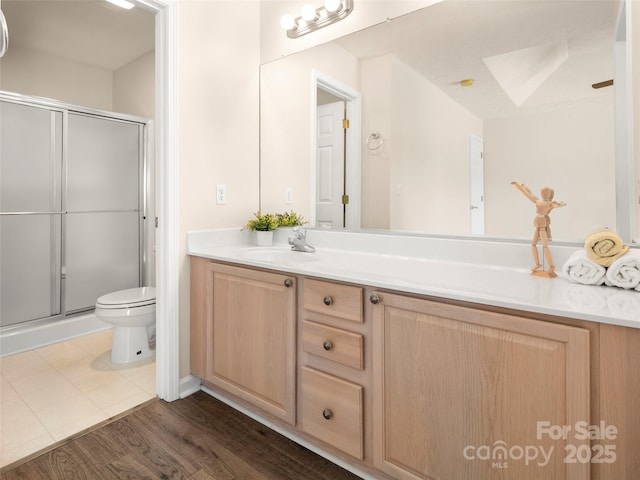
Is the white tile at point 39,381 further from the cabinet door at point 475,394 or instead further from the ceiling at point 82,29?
the ceiling at point 82,29

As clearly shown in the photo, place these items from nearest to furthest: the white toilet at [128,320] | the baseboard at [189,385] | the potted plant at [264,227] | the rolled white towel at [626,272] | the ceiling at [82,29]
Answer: the rolled white towel at [626,272] < the baseboard at [189,385] < the potted plant at [264,227] < the white toilet at [128,320] < the ceiling at [82,29]

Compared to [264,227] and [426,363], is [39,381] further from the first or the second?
[426,363]

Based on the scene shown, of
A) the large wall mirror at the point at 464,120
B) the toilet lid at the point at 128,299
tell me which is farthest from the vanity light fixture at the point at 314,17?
the toilet lid at the point at 128,299

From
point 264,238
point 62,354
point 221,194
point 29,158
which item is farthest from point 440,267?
point 29,158

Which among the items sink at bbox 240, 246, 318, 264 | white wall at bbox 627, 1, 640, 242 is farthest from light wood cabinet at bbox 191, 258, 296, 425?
white wall at bbox 627, 1, 640, 242

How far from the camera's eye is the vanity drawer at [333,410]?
130 centimetres

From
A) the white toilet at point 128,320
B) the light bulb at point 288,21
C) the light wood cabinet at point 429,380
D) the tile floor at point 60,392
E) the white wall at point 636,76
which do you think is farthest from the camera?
the white toilet at point 128,320

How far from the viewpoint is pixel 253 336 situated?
1.65 m

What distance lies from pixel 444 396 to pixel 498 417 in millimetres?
148

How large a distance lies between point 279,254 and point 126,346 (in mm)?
1256

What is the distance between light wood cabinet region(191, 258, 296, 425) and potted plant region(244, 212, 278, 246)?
0.42 m

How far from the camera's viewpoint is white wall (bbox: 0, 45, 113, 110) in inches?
135

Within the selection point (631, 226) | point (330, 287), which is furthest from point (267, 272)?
point (631, 226)

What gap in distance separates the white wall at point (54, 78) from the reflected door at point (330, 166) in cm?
311
